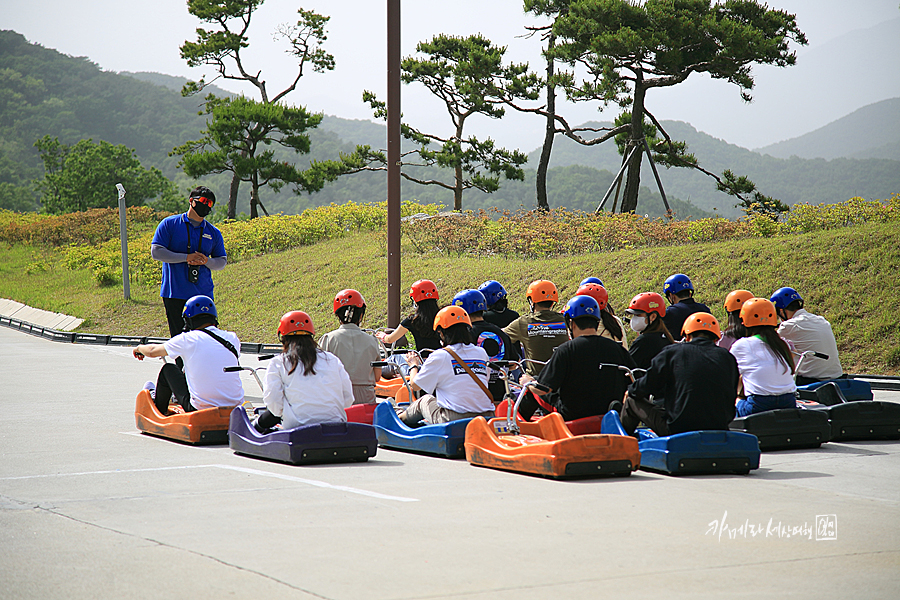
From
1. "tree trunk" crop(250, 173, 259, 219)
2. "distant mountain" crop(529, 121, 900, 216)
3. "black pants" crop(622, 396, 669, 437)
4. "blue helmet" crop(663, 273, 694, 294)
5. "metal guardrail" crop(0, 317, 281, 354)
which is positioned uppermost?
"distant mountain" crop(529, 121, 900, 216)

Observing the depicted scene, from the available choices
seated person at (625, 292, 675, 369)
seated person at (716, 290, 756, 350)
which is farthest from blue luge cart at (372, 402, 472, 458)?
seated person at (716, 290, 756, 350)

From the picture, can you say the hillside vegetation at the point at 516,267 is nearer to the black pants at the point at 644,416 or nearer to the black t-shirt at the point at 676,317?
the black t-shirt at the point at 676,317

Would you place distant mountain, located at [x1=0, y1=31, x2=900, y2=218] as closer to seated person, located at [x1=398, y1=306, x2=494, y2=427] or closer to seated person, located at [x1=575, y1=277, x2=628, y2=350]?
seated person, located at [x1=575, y1=277, x2=628, y2=350]

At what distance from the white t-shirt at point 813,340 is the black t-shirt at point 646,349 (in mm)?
2049

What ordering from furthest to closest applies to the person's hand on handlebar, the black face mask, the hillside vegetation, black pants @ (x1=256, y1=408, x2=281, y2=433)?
the hillside vegetation < the black face mask < the person's hand on handlebar < black pants @ (x1=256, y1=408, x2=281, y2=433)

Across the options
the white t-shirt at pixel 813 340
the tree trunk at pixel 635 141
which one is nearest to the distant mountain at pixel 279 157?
the tree trunk at pixel 635 141

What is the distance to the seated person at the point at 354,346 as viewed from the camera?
8984mm

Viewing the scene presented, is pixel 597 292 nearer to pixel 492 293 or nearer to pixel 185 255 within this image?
pixel 492 293

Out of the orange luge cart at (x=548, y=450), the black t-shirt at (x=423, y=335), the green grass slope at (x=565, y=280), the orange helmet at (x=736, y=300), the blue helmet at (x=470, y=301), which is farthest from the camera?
the green grass slope at (x=565, y=280)

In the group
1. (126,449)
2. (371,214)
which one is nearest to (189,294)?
(126,449)

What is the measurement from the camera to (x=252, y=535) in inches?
198

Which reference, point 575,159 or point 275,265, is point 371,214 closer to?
point 275,265

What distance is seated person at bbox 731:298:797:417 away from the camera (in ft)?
27.6

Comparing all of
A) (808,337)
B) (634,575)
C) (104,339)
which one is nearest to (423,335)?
(808,337)
